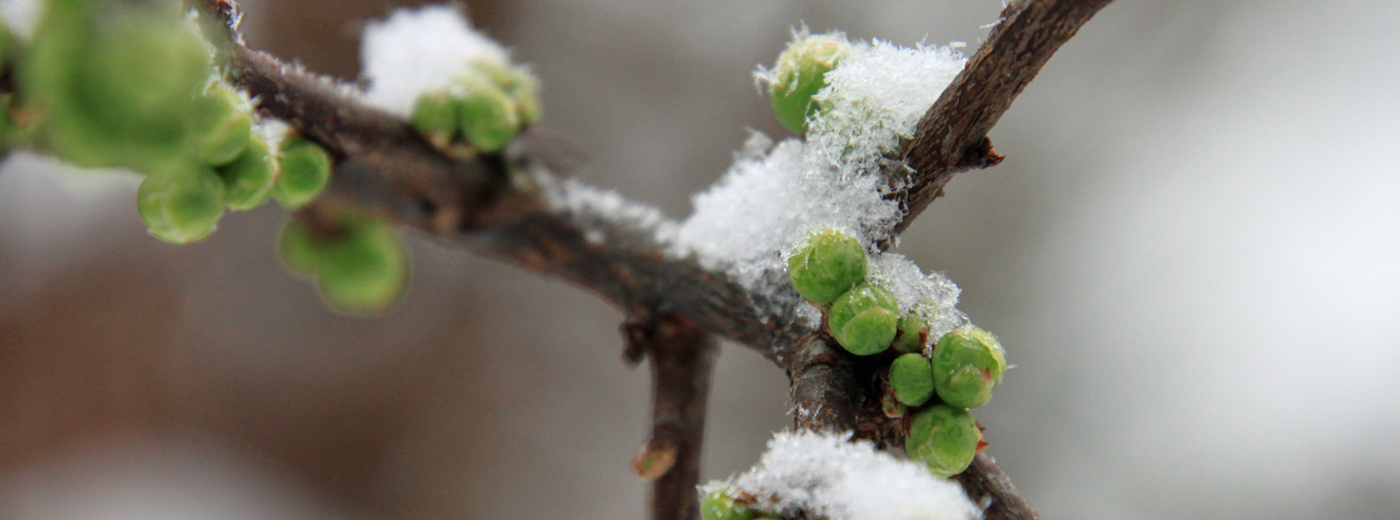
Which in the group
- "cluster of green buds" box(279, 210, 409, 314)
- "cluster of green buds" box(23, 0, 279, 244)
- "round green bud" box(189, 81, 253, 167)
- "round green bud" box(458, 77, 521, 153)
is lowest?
"cluster of green buds" box(23, 0, 279, 244)

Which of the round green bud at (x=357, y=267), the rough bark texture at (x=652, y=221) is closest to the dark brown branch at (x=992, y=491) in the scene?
the rough bark texture at (x=652, y=221)

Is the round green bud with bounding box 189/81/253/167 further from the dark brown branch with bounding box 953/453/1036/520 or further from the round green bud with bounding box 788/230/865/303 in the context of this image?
the dark brown branch with bounding box 953/453/1036/520

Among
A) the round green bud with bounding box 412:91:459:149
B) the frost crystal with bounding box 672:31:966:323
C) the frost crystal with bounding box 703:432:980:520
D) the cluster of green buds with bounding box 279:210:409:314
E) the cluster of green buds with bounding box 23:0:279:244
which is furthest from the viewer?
the cluster of green buds with bounding box 279:210:409:314

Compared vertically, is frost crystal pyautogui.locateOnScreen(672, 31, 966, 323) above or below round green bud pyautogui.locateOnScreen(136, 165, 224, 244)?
above

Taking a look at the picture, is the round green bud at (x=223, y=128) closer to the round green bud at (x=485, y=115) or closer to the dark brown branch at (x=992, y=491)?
the round green bud at (x=485, y=115)

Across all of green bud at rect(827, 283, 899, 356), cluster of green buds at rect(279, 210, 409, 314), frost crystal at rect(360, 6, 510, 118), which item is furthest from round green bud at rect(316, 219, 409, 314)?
green bud at rect(827, 283, 899, 356)

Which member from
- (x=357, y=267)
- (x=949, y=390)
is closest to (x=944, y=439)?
(x=949, y=390)

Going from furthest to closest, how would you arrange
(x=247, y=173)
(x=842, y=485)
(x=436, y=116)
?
(x=436, y=116) → (x=247, y=173) → (x=842, y=485)

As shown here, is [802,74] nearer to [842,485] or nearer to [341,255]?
[842,485]
